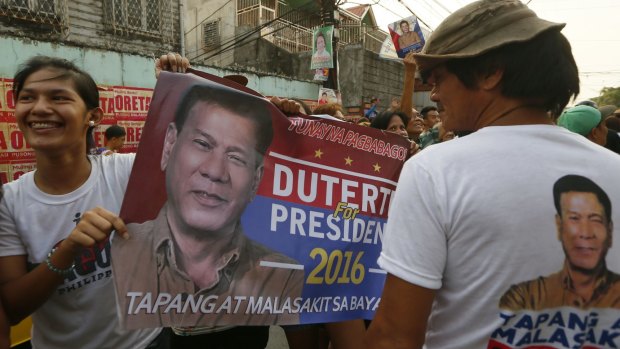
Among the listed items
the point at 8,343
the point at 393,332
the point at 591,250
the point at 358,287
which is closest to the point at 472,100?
the point at 591,250

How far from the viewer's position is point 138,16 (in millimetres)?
11492

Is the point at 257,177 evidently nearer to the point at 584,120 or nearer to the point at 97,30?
the point at 584,120

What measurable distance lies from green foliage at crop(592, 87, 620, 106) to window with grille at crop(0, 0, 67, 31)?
49067 millimetres

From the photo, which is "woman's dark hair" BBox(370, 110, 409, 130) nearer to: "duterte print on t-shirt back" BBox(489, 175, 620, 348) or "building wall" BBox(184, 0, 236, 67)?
"duterte print on t-shirt back" BBox(489, 175, 620, 348)

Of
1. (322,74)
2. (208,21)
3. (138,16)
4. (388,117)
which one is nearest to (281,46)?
(208,21)

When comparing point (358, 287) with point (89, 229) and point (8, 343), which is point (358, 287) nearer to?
point (89, 229)

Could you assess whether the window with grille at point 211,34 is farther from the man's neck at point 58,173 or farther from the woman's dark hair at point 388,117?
the man's neck at point 58,173

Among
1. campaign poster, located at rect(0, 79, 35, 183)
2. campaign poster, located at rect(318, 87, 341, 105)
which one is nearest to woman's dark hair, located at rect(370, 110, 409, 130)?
campaign poster, located at rect(0, 79, 35, 183)

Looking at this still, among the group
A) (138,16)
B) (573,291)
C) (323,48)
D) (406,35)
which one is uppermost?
(138,16)

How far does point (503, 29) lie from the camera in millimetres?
1021

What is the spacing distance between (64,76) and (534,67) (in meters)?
1.51

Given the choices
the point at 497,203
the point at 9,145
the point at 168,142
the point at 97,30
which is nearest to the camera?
the point at 497,203

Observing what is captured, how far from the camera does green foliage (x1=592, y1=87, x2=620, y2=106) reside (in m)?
46.2

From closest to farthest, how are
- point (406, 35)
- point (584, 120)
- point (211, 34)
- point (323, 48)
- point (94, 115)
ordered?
1. point (94, 115)
2. point (584, 120)
3. point (406, 35)
4. point (323, 48)
5. point (211, 34)
